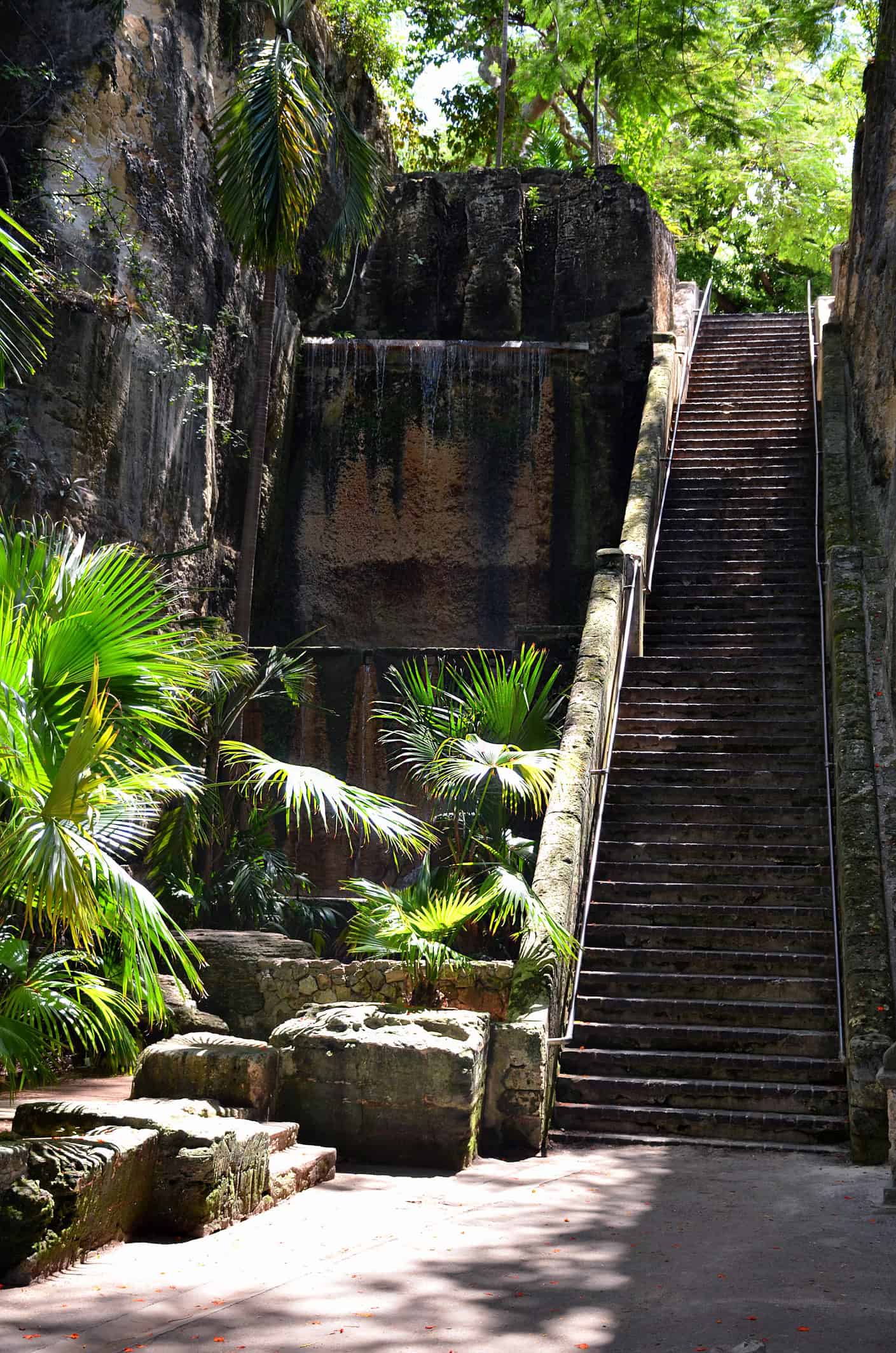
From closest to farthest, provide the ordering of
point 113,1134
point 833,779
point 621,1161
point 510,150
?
1. point 113,1134
2. point 621,1161
3. point 833,779
4. point 510,150

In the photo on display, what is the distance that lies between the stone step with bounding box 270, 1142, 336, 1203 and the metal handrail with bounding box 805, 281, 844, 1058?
306 cm

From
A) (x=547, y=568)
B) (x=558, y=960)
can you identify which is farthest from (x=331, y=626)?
(x=558, y=960)

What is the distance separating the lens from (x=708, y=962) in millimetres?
8258

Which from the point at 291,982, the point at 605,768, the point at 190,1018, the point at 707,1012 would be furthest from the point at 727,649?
the point at 190,1018

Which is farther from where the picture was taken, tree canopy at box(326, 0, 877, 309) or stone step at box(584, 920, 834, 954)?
tree canopy at box(326, 0, 877, 309)

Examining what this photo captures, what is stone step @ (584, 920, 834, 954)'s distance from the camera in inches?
329

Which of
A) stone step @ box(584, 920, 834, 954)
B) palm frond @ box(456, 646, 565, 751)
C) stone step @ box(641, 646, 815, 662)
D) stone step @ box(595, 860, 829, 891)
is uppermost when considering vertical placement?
stone step @ box(641, 646, 815, 662)

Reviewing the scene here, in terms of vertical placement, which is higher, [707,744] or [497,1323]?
[707,744]

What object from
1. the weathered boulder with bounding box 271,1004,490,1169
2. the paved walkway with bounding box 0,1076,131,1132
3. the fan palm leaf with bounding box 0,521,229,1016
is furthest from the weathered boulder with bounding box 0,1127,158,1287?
the weathered boulder with bounding box 271,1004,490,1169

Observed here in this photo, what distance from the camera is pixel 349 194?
1127 centimetres

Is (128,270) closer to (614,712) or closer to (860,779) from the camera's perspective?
(614,712)

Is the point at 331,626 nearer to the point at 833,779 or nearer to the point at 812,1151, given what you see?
the point at 833,779

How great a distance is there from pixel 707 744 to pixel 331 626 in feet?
20.0

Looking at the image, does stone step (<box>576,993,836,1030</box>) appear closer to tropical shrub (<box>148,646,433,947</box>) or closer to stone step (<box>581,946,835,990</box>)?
stone step (<box>581,946,835,990</box>)
